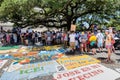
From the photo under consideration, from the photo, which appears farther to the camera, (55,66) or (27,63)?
(27,63)

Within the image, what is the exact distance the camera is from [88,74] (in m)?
11.0

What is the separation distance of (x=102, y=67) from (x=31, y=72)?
3.69 meters

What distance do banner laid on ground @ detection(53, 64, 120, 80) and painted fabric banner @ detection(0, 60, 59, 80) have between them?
874mm

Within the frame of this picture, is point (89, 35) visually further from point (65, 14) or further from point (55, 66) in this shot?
point (65, 14)

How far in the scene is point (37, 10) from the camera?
2544 centimetres

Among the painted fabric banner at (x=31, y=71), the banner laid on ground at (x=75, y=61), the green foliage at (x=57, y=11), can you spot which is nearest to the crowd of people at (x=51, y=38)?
the green foliage at (x=57, y=11)

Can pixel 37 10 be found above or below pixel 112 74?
above

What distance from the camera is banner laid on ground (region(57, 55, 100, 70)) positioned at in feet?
41.3

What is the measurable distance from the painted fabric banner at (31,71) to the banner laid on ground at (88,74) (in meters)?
0.87

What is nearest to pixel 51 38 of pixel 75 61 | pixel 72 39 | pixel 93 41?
pixel 72 39

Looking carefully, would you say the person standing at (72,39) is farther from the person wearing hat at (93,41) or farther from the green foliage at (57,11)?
the green foliage at (57,11)

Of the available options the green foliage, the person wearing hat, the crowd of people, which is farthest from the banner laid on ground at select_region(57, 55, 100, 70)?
the green foliage

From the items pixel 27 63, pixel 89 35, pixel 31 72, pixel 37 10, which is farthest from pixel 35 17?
pixel 31 72

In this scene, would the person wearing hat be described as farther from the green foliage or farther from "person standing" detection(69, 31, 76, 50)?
the green foliage
